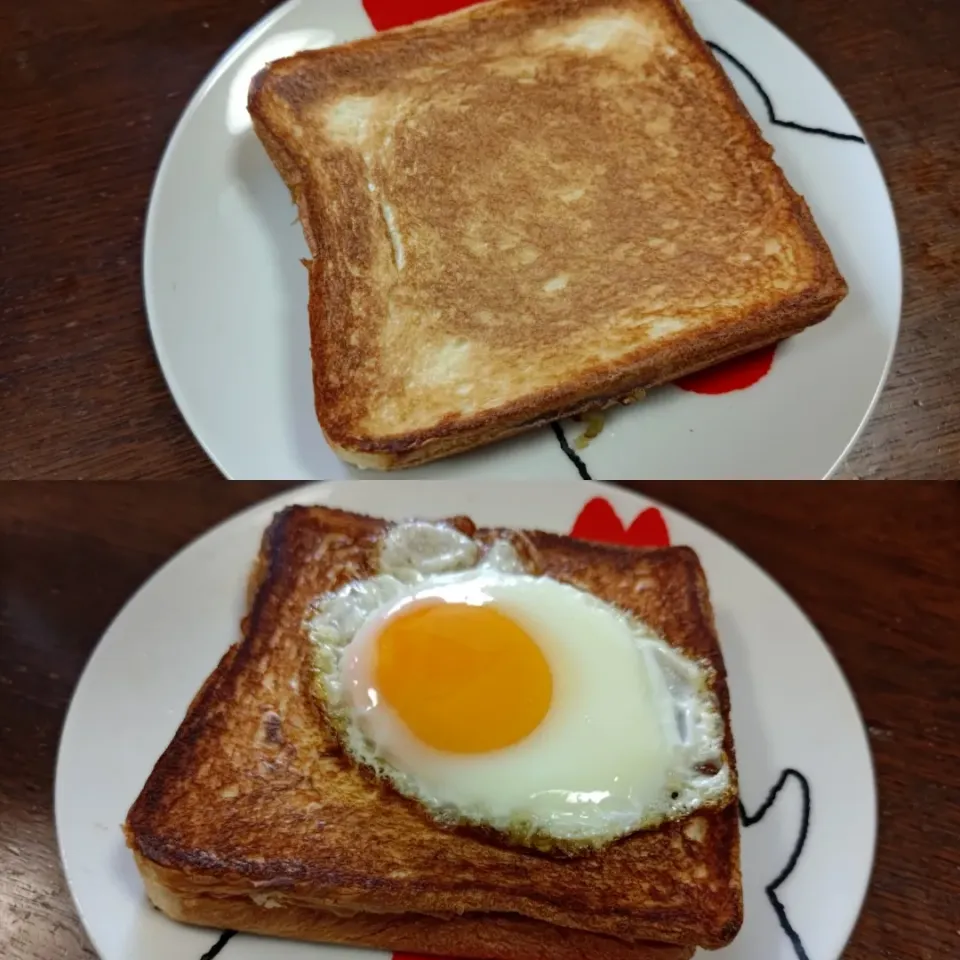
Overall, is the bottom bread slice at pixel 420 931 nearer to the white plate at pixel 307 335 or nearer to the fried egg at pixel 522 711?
the fried egg at pixel 522 711

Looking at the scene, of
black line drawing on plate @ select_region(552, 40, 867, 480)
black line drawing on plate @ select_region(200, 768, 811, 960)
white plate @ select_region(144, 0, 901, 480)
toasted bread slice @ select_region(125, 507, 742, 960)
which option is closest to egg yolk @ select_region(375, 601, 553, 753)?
toasted bread slice @ select_region(125, 507, 742, 960)

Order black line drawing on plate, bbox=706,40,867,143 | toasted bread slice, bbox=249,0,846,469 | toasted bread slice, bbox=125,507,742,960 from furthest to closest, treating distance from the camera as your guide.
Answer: black line drawing on plate, bbox=706,40,867,143 < toasted bread slice, bbox=249,0,846,469 < toasted bread slice, bbox=125,507,742,960

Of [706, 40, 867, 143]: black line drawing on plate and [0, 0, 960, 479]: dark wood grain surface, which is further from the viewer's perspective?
[706, 40, 867, 143]: black line drawing on plate

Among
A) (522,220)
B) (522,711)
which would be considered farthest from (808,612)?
(522,220)

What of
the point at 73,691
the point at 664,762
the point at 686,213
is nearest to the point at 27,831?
the point at 73,691

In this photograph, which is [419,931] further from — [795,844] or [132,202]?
[132,202]

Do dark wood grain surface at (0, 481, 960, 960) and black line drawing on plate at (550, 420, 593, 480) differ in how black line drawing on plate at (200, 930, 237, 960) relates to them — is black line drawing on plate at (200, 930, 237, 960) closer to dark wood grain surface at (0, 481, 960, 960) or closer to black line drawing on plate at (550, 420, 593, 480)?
dark wood grain surface at (0, 481, 960, 960)

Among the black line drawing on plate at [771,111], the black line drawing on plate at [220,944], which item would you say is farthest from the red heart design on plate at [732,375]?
the black line drawing on plate at [220,944]
